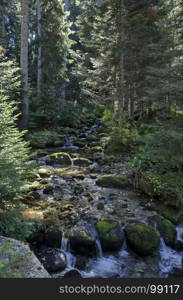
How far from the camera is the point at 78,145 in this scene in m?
15.7

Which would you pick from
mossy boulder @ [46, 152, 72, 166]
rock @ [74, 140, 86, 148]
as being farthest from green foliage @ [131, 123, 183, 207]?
rock @ [74, 140, 86, 148]

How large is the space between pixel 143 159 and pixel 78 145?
20.8 ft

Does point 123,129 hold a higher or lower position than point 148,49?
lower

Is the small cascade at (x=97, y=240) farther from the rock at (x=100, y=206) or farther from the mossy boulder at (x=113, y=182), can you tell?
the mossy boulder at (x=113, y=182)

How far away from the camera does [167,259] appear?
21.3ft

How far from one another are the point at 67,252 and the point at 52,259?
57 cm

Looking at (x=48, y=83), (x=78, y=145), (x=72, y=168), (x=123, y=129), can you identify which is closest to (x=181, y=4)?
(x=123, y=129)

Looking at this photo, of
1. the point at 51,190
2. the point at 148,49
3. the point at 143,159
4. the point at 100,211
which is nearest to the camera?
the point at 100,211

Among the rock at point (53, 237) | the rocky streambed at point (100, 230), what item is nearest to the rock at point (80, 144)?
the rocky streambed at point (100, 230)

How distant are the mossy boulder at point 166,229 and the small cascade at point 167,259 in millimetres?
145

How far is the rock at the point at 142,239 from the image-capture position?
647cm

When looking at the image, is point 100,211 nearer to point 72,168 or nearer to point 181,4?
point 72,168

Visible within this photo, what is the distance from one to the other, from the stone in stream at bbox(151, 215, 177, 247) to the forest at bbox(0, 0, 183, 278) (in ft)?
0.09

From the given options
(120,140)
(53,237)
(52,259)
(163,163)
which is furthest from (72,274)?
(120,140)
